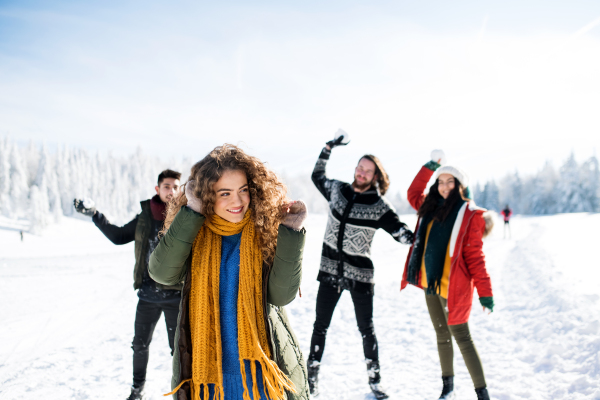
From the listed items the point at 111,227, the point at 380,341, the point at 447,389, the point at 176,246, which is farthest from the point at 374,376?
the point at 111,227

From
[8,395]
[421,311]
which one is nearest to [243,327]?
[8,395]

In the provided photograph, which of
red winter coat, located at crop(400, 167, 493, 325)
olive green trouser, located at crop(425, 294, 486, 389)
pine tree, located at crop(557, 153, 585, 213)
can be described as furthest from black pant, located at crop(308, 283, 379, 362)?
pine tree, located at crop(557, 153, 585, 213)

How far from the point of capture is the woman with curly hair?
181 cm

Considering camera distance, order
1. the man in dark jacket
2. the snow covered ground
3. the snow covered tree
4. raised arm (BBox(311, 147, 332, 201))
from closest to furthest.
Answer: the man in dark jacket → the snow covered ground → raised arm (BBox(311, 147, 332, 201)) → the snow covered tree

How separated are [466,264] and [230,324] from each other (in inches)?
89.7

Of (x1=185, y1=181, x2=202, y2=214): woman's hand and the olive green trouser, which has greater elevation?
(x1=185, y1=181, x2=202, y2=214): woman's hand

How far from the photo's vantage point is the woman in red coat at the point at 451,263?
300cm

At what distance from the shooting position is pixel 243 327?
1.86 meters

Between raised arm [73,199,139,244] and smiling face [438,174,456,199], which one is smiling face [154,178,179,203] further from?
smiling face [438,174,456,199]

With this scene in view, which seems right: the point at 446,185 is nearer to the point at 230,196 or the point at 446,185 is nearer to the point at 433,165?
the point at 433,165

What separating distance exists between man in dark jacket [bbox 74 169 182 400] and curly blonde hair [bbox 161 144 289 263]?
4.42ft

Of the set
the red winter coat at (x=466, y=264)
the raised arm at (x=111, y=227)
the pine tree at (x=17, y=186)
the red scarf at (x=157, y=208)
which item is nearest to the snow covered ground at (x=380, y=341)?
the red winter coat at (x=466, y=264)

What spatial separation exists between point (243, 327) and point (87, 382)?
291 centimetres

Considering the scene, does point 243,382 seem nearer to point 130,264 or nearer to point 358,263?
point 358,263
